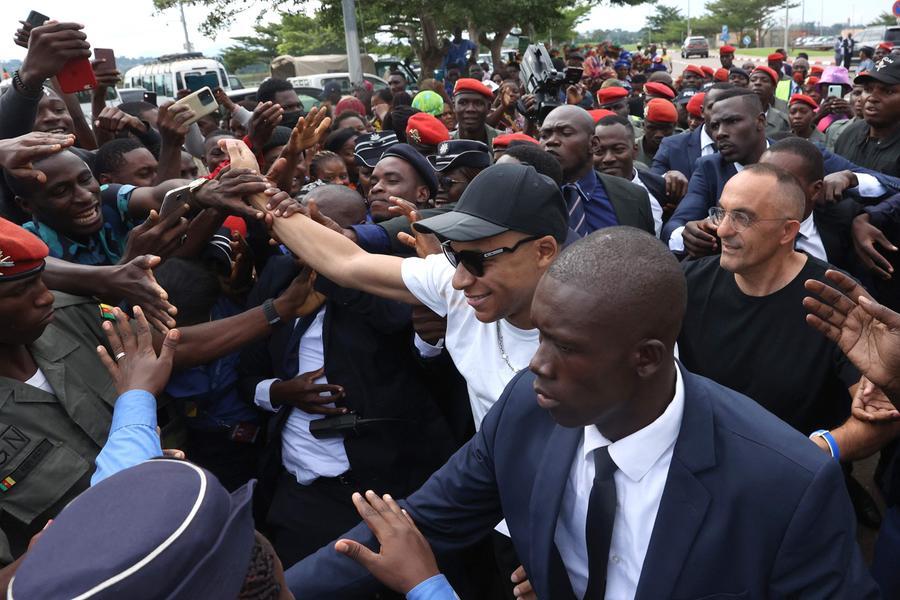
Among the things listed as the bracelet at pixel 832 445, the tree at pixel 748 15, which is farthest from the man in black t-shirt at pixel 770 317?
the tree at pixel 748 15

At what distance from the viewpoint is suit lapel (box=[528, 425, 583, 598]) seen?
1.78 metres

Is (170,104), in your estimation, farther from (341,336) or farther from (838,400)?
(838,400)

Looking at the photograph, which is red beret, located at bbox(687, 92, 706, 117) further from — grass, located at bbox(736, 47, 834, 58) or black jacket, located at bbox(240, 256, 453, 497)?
grass, located at bbox(736, 47, 834, 58)

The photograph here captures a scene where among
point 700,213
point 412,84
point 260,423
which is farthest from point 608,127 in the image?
point 412,84

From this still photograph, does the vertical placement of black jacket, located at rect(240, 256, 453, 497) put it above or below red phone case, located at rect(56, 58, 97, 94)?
below

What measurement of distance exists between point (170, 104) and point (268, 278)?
1.49 m

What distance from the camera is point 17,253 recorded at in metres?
2.17

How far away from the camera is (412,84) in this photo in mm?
22781

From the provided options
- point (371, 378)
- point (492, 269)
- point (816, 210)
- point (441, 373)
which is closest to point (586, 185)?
point (816, 210)

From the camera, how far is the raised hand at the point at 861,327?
2.02 meters

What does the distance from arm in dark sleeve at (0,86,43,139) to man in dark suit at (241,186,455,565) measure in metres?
1.73

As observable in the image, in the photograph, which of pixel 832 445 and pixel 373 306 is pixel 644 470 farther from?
pixel 373 306

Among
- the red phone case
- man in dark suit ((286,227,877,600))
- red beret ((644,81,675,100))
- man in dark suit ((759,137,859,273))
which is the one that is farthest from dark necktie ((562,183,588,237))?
red beret ((644,81,675,100))

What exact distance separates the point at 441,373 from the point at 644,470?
1.59 m
